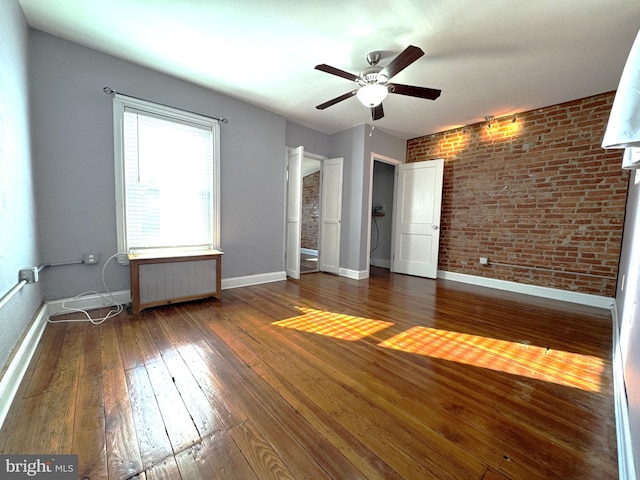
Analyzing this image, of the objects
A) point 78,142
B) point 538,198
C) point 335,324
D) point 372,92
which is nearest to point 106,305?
point 78,142

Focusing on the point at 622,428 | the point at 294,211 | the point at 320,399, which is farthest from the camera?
the point at 294,211

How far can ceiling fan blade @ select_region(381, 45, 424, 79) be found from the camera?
72.5 inches

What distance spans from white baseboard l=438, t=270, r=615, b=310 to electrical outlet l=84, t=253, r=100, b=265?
4785 mm

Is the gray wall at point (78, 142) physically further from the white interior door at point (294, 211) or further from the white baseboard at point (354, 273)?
the white baseboard at point (354, 273)

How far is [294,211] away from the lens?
4160 mm

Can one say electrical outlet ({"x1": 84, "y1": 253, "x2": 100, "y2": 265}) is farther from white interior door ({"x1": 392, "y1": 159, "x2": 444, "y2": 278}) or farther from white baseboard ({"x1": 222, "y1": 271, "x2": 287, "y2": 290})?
white interior door ({"x1": 392, "y1": 159, "x2": 444, "y2": 278})

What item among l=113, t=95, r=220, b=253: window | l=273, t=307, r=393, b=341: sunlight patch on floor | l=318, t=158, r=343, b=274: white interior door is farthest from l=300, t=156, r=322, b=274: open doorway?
l=273, t=307, r=393, b=341: sunlight patch on floor

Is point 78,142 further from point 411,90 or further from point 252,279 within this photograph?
point 411,90

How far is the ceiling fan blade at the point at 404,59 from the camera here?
1.84m

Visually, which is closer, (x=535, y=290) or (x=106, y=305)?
(x=106, y=305)

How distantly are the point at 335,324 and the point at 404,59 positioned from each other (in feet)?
7.49

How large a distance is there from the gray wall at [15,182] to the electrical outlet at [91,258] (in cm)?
34

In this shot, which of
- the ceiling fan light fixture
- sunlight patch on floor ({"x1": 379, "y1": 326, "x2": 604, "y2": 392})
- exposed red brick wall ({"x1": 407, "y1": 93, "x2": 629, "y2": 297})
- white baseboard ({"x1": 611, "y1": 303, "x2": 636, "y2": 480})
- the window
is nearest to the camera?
white baseboard ({"x1": 611, "y1": 303, "x2": 636, "y2": 480})

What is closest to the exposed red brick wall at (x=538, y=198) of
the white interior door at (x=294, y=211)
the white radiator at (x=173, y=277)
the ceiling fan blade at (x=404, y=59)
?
the white interior door at (x=294, y=211)
